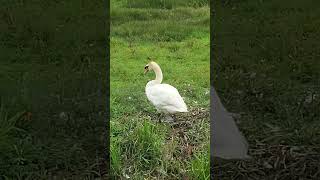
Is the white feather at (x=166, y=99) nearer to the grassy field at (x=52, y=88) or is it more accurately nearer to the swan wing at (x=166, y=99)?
the swan wing at (x=166, y=99)

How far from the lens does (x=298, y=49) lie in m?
8.12

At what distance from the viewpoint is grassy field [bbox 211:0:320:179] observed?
220 inches

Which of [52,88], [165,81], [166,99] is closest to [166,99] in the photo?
[166,99]

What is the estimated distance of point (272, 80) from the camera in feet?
23.8

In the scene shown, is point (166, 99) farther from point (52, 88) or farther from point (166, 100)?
point (52, 88)

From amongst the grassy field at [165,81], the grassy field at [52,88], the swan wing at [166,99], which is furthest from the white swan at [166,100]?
the grassy field at [52,88]

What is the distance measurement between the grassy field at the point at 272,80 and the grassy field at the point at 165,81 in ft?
0.93

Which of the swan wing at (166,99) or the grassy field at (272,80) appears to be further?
the swan wing at (166,99)

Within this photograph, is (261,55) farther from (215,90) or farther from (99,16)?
(99,16)

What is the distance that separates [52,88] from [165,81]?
→ 1.71 m

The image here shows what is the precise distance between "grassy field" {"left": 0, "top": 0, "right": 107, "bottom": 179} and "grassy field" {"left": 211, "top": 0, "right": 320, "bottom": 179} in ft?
3.67

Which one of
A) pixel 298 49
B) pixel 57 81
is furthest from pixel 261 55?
pixel 57 81

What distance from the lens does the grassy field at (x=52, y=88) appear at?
5520 mm

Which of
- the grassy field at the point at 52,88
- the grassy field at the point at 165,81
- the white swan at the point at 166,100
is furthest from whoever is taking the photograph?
the white swan at the point at 166,100
